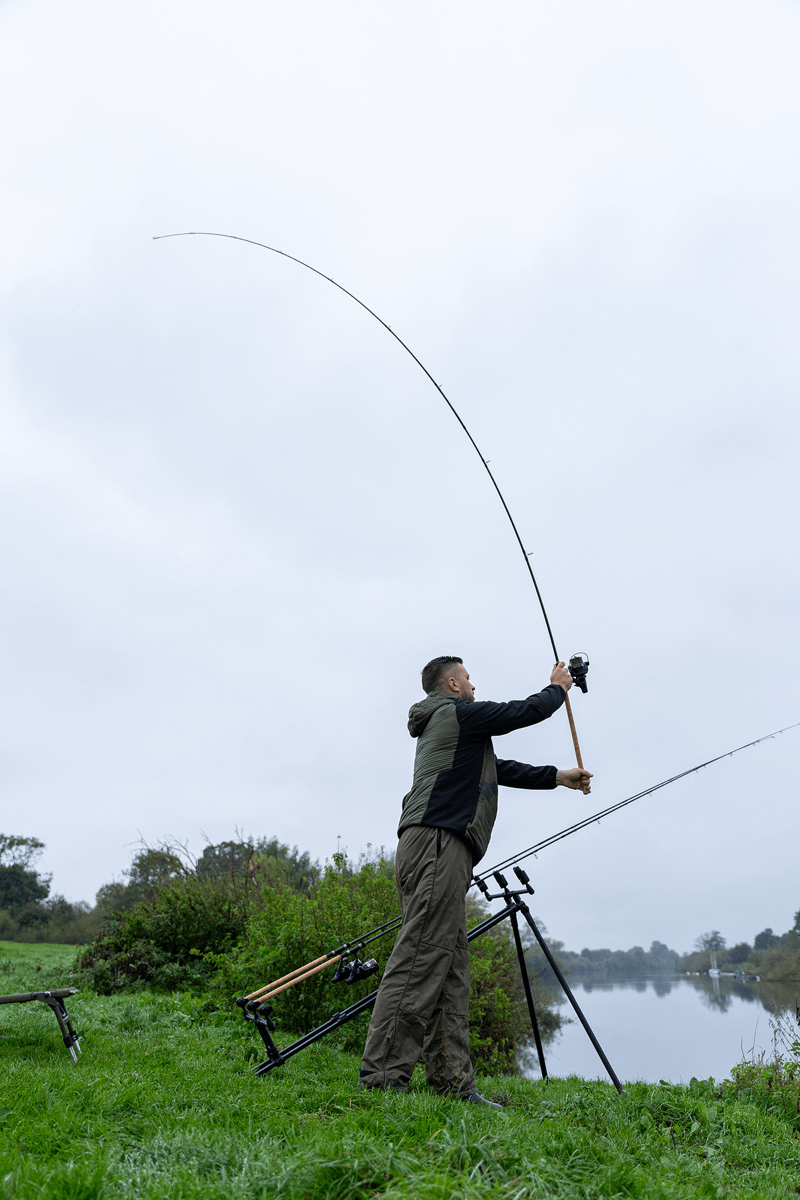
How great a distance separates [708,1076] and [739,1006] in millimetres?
6221

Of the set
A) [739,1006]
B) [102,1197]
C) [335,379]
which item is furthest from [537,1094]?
[335,379]

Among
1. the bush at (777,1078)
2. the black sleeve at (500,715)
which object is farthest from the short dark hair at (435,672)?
the bush at (777,1078)

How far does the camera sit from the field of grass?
7.23ft

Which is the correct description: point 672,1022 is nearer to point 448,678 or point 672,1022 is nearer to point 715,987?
point 715,987

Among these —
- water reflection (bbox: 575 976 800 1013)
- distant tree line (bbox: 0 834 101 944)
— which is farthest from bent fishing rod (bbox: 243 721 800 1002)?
distant tree line (bbox: 0 834 101 944)

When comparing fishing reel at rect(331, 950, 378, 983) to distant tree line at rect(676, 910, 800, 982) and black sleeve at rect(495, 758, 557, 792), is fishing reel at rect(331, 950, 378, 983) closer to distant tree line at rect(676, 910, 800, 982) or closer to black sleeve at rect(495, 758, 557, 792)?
black sleeve at rect(495, 758, 557, 792)

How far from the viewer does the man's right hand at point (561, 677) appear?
4266 millimetres

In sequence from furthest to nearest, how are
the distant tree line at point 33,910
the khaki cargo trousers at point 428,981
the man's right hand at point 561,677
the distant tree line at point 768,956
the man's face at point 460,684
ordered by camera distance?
the distant tree line at point 33,910, the distant tree line at point 768,956, the man's face at point 460,684, the man's right hand at point 561,677, the khaki cargo trousers at point 428,981

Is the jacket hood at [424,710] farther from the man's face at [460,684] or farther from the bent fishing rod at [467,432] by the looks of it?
the bent fishing rod at [467,432]

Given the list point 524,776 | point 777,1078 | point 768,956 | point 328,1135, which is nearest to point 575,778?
point 524,776

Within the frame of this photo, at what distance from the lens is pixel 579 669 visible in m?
4.42

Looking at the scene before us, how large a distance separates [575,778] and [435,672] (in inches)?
38.8

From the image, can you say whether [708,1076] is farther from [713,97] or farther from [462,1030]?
[713,97]

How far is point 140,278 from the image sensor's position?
8.95 metres
